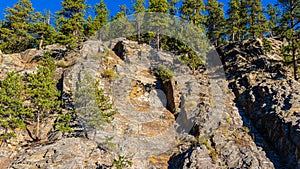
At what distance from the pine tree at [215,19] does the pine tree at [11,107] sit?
34697mm

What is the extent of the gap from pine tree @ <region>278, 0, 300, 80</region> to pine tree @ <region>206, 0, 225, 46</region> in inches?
680

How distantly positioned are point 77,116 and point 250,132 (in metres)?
15.3

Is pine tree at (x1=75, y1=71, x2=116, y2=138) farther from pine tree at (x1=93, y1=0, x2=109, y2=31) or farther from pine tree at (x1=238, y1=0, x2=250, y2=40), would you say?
pine tree at (x1=238, y1=0, x2=250, y2=40)

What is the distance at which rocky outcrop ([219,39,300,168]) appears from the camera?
744 inches

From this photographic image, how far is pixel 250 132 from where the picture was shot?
72.4ft

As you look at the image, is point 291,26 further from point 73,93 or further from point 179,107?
point 73,93

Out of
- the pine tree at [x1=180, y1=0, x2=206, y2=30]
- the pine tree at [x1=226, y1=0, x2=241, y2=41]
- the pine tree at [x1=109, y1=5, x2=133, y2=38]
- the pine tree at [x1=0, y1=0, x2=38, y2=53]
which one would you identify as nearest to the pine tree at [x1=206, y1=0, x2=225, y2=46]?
the pine tree at [x1=226, y1=0, x2=241, y2=41]

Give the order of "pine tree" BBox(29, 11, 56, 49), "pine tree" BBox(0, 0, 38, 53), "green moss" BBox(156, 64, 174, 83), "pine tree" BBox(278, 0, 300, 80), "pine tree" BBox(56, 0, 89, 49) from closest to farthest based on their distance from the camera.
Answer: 1. "pine tree" BBox(278, 0, 300, 80)
2. "green moss" BBox(156, 64, 174, 83)
3. "pine tree" BBox(56, 0, 89, 49)
4. "pine tree" BBox(29, 11, 56, 49)
5. "pine tree" BBox(0, 0, 38, 53)

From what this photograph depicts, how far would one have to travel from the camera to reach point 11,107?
20594mm

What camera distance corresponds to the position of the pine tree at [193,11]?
129 ft

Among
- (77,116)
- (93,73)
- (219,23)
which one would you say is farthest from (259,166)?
(219,23)

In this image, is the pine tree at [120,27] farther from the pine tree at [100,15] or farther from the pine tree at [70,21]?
the pine tree at [70,21]

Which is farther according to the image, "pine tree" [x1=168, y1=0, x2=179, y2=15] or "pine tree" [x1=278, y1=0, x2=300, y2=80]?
"pine tree" [x1=168, y1=0, x2=179, y2=15]

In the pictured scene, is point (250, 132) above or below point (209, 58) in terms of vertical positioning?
below
